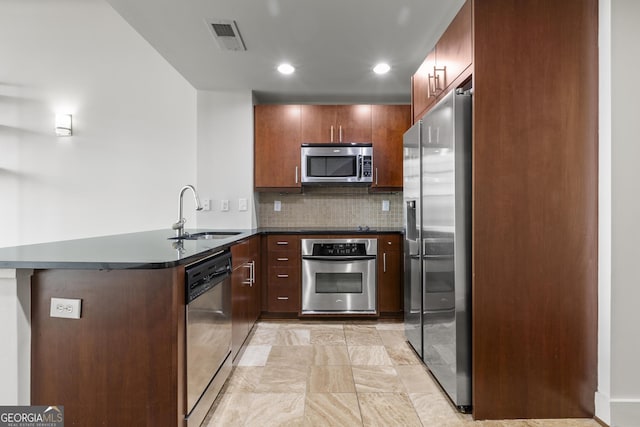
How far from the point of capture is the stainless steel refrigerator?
1955 millimetres

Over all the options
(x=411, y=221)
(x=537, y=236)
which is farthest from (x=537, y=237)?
(x=411, y=221)

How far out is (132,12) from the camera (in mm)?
2279

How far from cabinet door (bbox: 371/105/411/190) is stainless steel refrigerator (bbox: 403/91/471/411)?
4.15ft

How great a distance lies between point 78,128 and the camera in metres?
4.06

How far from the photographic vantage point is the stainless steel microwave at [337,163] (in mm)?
3861

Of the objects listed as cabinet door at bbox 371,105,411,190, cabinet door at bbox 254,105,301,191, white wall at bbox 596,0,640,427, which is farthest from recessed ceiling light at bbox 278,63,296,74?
white wall at bbox 596,0,640,427

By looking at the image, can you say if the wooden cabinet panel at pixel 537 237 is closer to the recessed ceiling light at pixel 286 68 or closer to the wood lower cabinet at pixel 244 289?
the wood lower cabinet at pixel 244 289

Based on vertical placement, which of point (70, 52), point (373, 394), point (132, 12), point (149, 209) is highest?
point (70, 52)

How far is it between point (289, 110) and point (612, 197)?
2895 mm

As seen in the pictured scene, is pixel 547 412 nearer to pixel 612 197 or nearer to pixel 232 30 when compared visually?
pixel 612 197

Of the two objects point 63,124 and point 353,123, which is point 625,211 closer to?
point 353,123

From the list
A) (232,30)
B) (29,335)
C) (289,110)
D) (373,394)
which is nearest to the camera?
(29,335)

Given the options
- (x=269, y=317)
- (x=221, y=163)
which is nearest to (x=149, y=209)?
(x=221, y=163)

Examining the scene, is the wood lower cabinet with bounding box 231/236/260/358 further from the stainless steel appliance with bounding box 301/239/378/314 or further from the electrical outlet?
the electrical outlet
